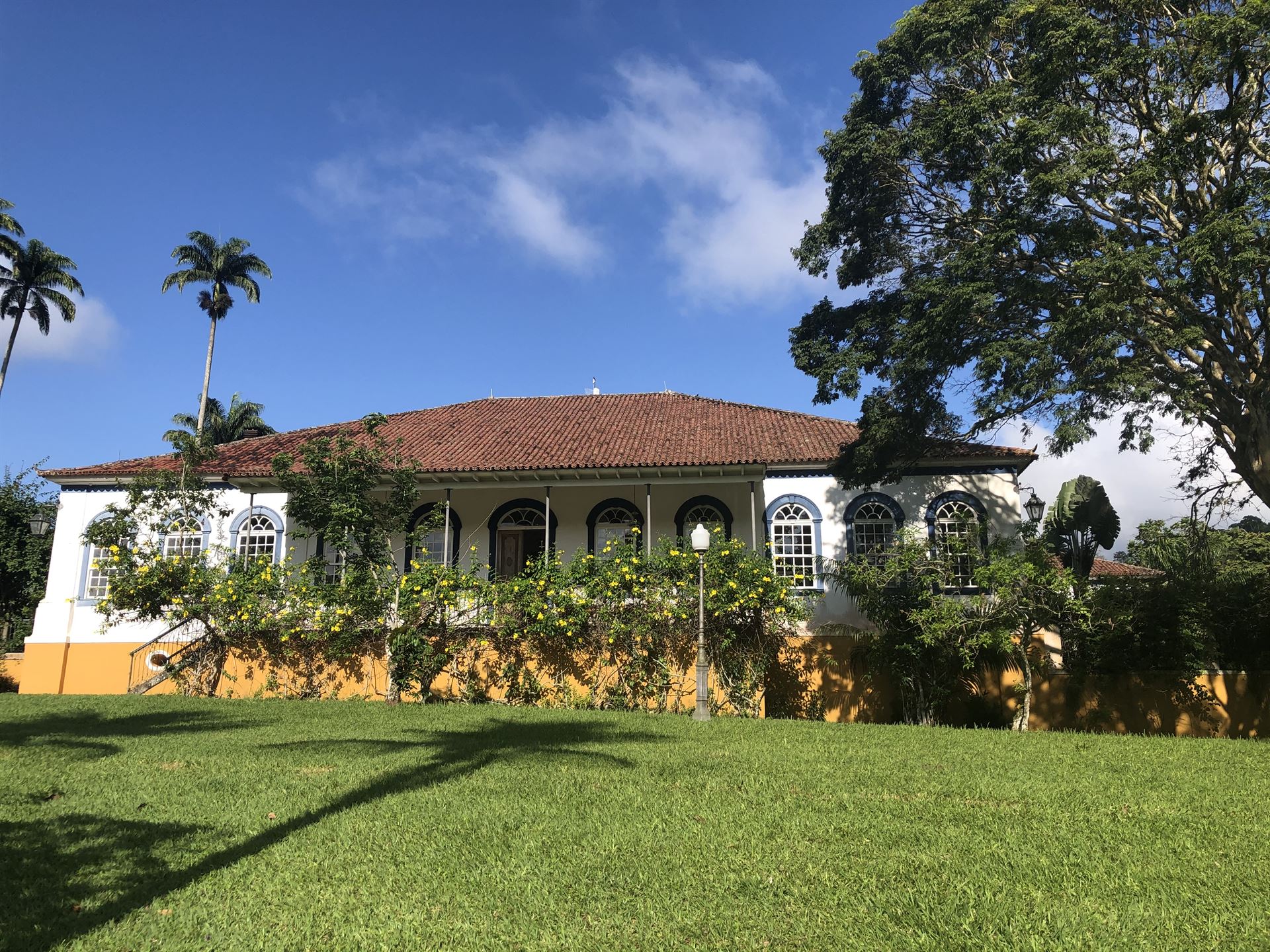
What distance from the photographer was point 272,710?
12867mm

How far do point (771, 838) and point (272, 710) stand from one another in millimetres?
9966

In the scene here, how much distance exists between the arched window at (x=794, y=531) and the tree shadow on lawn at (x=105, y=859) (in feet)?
34.1

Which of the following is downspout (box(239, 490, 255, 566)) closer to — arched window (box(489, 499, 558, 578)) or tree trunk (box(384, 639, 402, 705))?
arched window (box(489, 499, 558, 578))

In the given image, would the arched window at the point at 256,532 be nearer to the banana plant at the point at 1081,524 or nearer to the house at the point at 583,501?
the house at the point at 583,501

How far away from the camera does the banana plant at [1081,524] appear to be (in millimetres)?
15438

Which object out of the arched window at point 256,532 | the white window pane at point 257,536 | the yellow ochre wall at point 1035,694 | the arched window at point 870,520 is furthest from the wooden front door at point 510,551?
the arched window at point 870,520

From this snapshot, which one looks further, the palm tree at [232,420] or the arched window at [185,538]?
the palm tree at [232,420]

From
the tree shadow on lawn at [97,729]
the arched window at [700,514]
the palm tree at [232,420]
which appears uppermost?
the palm tree at [232,420]

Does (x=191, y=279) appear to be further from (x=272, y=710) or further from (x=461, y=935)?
(x=461, y=935)

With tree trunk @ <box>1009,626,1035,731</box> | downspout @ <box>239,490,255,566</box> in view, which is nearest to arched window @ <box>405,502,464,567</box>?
downspout @ <box>239,490,255,566</box>

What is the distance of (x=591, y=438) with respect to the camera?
63.3 ft

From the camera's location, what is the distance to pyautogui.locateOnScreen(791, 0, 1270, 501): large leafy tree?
424 inches

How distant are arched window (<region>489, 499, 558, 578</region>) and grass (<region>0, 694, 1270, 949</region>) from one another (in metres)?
9.73

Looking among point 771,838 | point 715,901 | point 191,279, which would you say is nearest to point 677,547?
point 771,838
